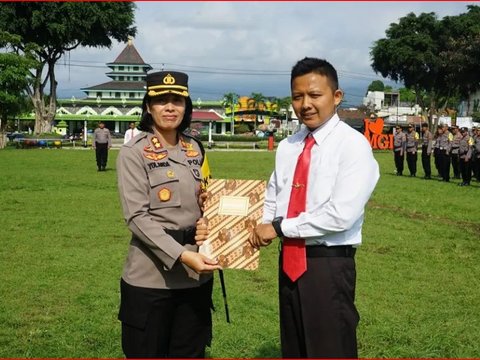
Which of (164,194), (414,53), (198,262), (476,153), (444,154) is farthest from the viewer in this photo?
(414,53)

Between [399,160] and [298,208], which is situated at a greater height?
[298,208]

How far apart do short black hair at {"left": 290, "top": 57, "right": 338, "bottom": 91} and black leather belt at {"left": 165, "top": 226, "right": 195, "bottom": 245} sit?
2.89ft

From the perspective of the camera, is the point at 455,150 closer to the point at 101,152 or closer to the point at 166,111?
the point at 101,152

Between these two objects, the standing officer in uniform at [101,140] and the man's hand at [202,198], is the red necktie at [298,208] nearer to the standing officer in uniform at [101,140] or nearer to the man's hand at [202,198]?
the man's hand at [202,198]

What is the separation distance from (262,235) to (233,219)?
0.20m

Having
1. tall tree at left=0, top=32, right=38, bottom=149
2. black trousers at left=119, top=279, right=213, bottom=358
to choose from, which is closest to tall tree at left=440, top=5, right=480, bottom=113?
tall tree at left=0, top=32, right=38, bottom=149

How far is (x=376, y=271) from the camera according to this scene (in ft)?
23.7

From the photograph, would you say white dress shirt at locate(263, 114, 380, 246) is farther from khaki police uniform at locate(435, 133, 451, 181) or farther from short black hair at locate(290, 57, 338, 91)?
khaki police uniform at locate(435, 133, 451, 181)

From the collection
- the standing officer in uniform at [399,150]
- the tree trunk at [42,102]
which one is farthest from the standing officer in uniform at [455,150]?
the tree trunk at [42,102]

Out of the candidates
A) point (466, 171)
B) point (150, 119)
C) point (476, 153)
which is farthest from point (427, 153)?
point (150, 119)

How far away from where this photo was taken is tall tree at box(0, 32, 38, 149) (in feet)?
129

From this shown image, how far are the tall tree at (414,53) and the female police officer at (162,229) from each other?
1868 inches

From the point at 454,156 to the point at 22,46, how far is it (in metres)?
34.0

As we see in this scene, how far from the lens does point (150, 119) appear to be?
3.17 metres
